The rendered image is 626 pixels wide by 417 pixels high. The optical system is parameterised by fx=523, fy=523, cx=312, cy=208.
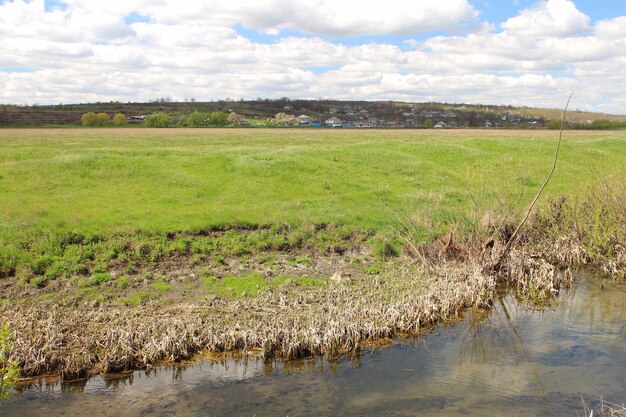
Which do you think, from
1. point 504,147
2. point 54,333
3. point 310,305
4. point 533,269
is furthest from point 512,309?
point 504,147

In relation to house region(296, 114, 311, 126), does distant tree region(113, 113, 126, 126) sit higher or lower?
lower

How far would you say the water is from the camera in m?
10.3

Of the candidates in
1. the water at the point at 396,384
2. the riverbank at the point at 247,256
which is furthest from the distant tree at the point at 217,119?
the water at the point at 396,384

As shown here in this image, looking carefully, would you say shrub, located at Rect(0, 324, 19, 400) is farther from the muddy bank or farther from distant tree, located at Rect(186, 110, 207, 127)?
distant tree, located at Rect(186, 110, 207, 127)

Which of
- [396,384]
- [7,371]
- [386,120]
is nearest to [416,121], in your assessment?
[386,120]

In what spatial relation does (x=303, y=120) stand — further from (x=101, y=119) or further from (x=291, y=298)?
(x=291, y=298)

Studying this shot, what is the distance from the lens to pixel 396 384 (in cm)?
1124

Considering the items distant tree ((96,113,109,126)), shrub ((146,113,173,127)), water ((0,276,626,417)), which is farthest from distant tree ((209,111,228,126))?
water ((0,276,626,417))

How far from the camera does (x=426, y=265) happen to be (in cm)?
1772

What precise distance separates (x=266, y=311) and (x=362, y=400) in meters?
4.22

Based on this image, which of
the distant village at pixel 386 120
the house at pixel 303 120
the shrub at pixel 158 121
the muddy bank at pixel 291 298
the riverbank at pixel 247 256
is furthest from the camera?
the house at pixel 303 120

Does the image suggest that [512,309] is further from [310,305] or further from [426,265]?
[310,305]

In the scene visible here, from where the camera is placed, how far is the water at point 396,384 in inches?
404

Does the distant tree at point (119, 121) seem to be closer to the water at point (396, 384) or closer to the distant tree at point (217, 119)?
the distant tree at point (217, 119)
